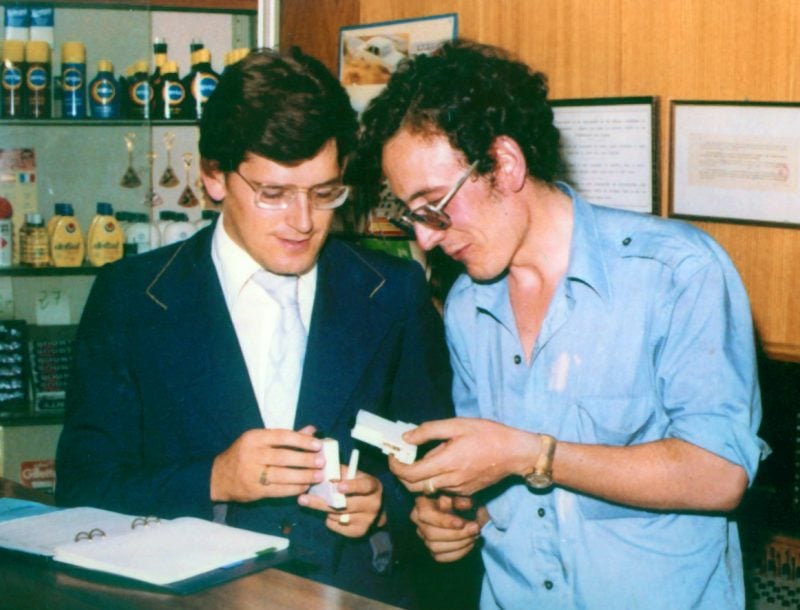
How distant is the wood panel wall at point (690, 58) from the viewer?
2.38 meters

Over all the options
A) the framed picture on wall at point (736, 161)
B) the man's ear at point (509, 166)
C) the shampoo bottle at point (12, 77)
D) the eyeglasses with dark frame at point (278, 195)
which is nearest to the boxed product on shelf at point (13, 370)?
the shampoo bottle at point (12, 77)

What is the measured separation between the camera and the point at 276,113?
1.79 meters

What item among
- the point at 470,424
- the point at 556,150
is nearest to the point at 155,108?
the point at 556,150

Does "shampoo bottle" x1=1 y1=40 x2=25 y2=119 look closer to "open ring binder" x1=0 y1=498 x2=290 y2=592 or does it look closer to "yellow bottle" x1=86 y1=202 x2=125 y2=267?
"yellow bottle" x1=86 y1=202 x2=125 y2=267

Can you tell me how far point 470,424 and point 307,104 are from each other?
25.6 inches

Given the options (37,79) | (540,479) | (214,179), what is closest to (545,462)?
(540,479)

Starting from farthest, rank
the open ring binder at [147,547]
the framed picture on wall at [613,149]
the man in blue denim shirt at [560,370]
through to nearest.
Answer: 1. the framed picture on wall at [613,149]
2. the man in blue denim shirt at [560,370]
3. the open ring binder at [147,547]

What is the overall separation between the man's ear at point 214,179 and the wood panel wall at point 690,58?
126 centimetres

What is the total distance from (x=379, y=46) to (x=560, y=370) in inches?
74.1

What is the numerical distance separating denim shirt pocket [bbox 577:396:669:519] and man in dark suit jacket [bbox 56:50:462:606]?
36 cm

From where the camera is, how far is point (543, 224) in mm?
1759

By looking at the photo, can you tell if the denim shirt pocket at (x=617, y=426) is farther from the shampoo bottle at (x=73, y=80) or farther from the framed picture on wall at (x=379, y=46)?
the shampoo bottle at (x=73, y=80)

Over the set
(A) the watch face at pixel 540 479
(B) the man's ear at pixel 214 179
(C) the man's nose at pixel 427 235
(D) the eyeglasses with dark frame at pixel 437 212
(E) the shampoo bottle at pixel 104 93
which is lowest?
(A) the watch face at pixel 540 479

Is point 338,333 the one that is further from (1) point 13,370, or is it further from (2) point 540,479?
(1) point 13,370
